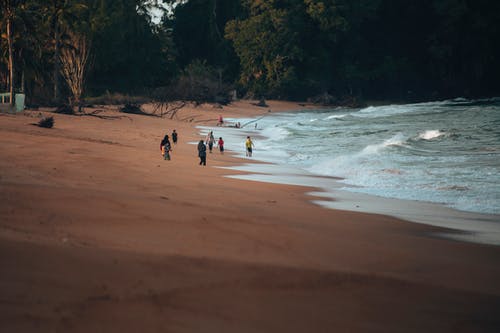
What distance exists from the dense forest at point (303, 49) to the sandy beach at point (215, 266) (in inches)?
1680

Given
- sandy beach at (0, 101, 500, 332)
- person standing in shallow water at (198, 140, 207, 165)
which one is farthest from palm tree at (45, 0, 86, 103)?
sandy beach at (0, 101, 500, 332)

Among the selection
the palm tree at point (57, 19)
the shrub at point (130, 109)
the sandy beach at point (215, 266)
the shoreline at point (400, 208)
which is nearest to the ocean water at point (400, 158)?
the shoreline at point (400, 208)

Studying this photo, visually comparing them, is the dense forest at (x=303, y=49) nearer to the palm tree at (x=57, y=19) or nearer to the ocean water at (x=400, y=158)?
the palm tree at (x=57, y=19)

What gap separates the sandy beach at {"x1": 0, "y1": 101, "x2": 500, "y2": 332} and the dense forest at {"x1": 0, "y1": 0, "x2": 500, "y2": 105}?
42665mm

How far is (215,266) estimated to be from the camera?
586 centimetres

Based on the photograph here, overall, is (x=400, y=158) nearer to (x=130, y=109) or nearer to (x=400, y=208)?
(x=400, y=208)

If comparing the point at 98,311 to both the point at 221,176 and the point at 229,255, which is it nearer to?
the point at 229,255

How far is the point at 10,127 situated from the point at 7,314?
728 inches

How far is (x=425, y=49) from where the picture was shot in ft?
263

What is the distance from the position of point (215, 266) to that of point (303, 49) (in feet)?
250

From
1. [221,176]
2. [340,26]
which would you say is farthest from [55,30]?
[340,26]

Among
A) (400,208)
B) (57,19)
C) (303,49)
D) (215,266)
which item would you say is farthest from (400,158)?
(303,49)

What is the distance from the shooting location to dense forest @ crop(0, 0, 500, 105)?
2306 inches

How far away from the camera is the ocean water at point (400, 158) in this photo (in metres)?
13.8
